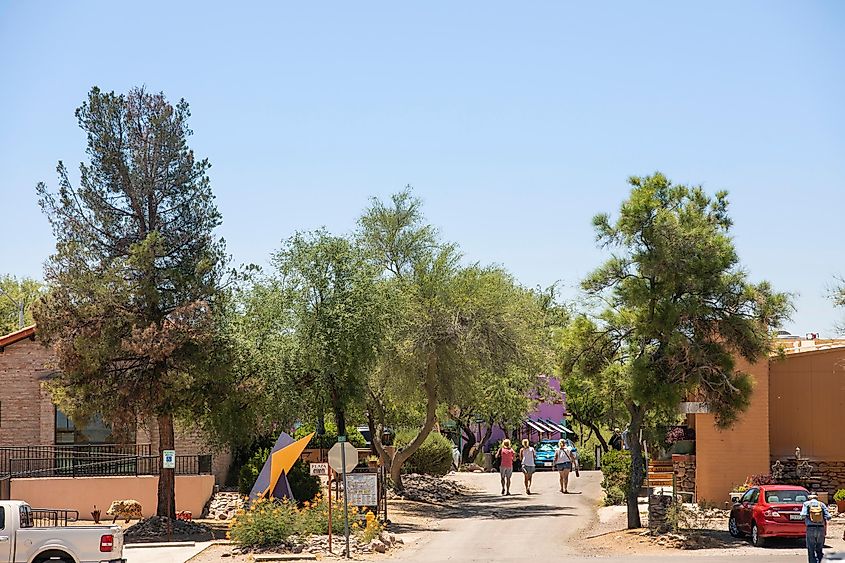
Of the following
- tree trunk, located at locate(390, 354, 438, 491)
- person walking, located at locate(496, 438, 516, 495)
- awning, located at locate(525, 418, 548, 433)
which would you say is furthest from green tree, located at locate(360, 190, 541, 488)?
awning, located at locate(525, 418, 548, 433)

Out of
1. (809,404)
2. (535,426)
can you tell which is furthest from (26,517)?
(535,426)

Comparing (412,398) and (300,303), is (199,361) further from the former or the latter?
(412,398)

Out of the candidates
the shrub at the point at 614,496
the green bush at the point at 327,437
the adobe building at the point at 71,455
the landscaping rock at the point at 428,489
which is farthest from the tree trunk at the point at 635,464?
the adobe building at the point at 71,455

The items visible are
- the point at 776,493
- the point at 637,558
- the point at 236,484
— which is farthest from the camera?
the point at 236,484

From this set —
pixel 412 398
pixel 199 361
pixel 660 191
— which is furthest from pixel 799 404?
pixel 199 361

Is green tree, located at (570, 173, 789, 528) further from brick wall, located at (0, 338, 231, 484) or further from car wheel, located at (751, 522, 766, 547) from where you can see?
brick wall, located at (0, 338, 231, 484)

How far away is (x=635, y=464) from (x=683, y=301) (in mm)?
4338

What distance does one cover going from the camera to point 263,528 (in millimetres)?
23781

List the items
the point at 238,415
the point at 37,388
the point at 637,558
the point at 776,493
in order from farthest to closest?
the point at 37,388 → the point at 238,415 → the point at 776,493 → the point at 637,558

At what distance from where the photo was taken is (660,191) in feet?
83.0

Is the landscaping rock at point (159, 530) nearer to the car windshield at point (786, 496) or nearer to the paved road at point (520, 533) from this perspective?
the paved road at point (520, 533)

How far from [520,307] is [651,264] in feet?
41.1

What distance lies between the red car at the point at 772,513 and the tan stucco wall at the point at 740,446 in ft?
16.8

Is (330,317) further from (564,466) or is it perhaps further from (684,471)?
(564,466)
